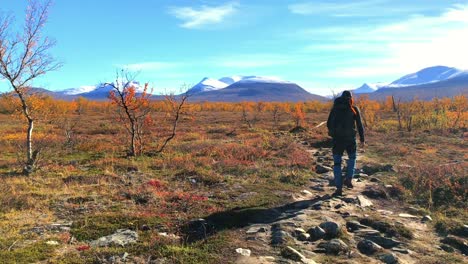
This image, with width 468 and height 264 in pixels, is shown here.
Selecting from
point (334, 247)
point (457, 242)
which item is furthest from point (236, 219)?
point (457, 242)

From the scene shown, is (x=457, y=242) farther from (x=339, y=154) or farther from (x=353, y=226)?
(x=339, y=154)

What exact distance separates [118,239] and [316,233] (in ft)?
12.0

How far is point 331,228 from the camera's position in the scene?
24.3 ft

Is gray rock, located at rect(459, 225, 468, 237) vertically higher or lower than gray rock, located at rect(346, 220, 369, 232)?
lower

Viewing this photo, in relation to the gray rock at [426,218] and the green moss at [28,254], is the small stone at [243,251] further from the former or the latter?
the gray rock at [426,218]

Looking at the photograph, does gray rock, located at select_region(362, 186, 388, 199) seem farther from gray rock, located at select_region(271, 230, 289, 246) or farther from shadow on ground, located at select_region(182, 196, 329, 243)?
gray rock, located at select_region(271, 230, 289, 246)

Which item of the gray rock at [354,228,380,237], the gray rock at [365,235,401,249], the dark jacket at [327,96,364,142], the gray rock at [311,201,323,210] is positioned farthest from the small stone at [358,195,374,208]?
the gray rock at [365,235,401,249]

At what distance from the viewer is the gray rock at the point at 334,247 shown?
661 cm

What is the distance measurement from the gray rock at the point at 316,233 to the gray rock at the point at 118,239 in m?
3.24

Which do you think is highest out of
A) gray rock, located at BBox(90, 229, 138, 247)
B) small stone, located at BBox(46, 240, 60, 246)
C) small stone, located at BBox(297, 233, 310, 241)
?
small stone, located at BBox(46, 240, 60, 246)

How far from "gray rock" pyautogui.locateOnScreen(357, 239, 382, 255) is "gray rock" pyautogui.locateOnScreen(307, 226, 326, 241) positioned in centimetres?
68

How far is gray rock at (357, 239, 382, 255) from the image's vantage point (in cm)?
673

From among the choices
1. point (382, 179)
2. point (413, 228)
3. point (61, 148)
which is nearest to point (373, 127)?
point (382, 179)

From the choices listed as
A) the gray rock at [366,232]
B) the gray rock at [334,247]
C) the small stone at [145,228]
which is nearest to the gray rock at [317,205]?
the gray rock at [366,232]
